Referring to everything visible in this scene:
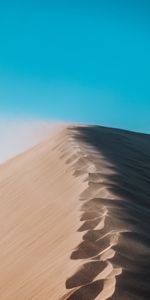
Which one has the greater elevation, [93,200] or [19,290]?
[93,200]

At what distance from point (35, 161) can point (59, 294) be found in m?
9.35

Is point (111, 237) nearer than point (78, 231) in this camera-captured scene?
Yes

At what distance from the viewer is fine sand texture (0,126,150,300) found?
4.37m

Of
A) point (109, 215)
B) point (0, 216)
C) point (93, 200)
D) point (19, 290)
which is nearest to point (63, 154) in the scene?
point (0, 216)

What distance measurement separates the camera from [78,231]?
227 inches

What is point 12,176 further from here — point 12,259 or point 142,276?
point 142,276

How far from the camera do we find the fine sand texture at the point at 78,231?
172 inches

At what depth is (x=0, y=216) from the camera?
9539 millimetres

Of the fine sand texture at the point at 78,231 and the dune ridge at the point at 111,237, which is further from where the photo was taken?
the fine sand texture at the point at 78,231

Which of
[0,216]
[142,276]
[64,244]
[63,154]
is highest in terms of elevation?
[63,154]

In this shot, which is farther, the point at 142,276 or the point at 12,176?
the point at 12,176

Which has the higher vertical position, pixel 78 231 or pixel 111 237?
pixel 78 231

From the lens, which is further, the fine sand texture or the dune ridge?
the fine sand texture

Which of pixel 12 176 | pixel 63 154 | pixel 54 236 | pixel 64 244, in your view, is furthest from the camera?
pixel 12 176
